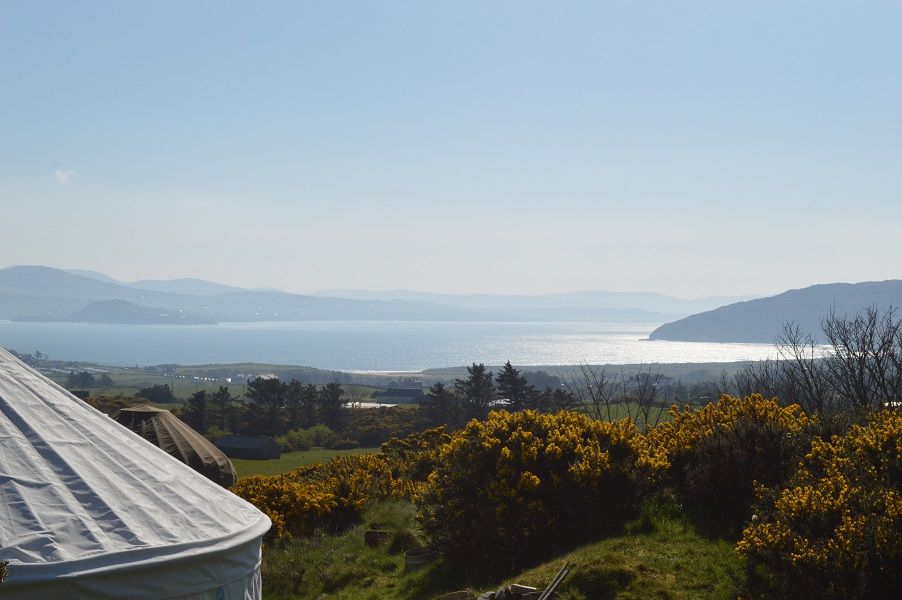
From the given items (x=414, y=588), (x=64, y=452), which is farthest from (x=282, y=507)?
(x=64, y=452)

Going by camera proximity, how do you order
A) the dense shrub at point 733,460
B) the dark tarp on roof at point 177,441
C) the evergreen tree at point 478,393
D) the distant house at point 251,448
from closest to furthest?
the dense shrub at point 733,460 → the dark tarp on roof at point 177,441 → the distant house at point 251,448 → the evergreen tree at point 478,393

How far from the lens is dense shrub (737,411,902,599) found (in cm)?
588

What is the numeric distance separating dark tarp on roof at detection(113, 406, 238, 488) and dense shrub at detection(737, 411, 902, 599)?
14249mm

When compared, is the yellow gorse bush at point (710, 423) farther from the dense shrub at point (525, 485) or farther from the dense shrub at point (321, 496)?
the dense shrub at point (321, 496)

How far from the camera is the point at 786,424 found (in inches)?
396

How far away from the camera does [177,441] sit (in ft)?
61.1

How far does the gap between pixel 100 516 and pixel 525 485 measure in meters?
5.90

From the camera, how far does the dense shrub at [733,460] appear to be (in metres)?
9.32

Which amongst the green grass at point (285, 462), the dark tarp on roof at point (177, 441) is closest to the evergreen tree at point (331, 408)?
the green grass at point (285, 462)

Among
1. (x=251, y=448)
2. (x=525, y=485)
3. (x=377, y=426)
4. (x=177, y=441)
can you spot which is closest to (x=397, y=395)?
(x=377, y=426)

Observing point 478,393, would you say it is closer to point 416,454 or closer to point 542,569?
point 416,454

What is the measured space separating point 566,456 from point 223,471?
10866 millimetres

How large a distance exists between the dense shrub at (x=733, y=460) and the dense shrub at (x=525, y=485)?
63 cm

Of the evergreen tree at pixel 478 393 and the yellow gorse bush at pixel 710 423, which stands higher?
the yellow gorse bush at pixel 710 423
